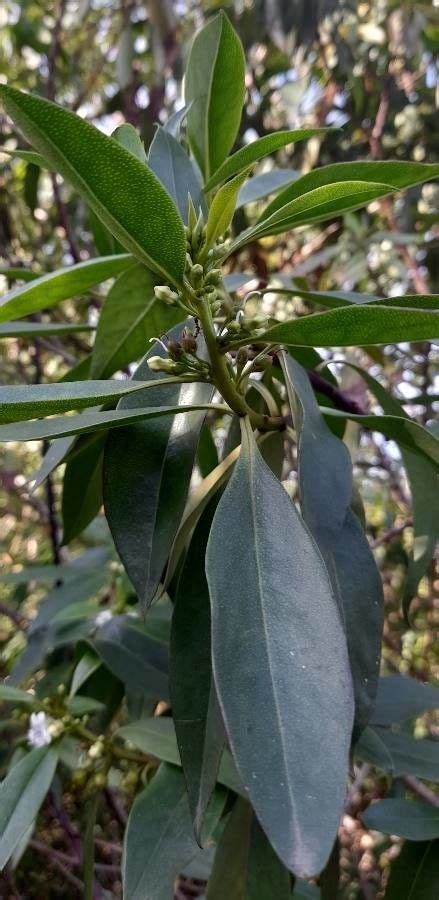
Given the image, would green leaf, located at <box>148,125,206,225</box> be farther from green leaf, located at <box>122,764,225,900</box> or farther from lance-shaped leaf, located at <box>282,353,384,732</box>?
green leaf, located at <box>122,764,225,900</box>

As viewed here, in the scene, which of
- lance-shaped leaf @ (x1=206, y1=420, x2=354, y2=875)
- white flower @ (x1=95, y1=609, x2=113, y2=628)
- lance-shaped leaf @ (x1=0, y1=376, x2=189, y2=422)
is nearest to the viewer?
lance-shaped leaf @ (x1=206, y1=420, x2=354, y2=875)

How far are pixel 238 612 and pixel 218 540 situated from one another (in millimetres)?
53

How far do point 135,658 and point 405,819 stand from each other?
33 centimetres

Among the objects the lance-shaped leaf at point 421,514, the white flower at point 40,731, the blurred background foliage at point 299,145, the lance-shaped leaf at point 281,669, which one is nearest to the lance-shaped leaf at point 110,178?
the lance-shaped leaf at point 281,669

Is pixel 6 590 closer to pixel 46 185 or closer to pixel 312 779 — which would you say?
pixel 46 185

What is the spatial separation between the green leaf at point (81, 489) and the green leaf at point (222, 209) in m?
0.22

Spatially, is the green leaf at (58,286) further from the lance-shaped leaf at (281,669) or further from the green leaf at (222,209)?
the lance-shaped leaf at (281,669)

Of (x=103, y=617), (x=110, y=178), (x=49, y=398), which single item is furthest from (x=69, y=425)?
(x=103, y=617)

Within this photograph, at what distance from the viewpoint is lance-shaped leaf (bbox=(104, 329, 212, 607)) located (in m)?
0.52

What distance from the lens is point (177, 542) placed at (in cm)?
60

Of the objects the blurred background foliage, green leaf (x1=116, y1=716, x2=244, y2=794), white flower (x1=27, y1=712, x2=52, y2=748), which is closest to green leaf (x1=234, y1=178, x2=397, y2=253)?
green leaf (x1=116, y1=716, x2=244, y2=794)

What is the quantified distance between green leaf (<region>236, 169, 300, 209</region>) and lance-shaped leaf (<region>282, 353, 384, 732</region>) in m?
0.34

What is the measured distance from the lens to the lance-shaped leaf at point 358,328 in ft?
1.52

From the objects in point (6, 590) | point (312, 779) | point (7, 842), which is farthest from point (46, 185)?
point (312, 779)
